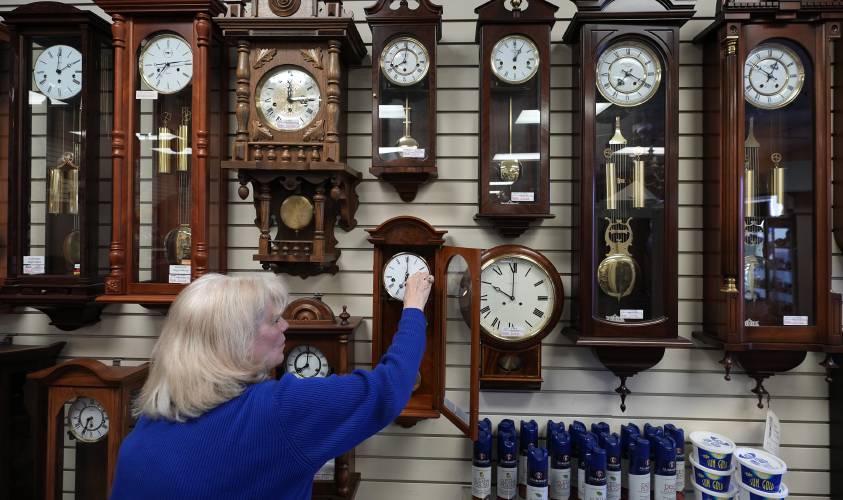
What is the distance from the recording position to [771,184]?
2115 millimetres

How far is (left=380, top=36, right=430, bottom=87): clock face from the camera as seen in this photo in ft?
6.82

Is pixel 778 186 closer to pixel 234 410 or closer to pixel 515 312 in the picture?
pixel 515 312

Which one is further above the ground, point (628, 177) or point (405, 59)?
point (405, 59)

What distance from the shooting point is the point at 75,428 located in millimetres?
2012

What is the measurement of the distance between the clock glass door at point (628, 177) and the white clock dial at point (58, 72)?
8.04ft

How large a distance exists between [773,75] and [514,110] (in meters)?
1.15

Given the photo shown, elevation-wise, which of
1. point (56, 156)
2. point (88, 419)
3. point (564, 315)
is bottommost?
point (88, 419)

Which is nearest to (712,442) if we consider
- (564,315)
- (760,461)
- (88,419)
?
(760,461)

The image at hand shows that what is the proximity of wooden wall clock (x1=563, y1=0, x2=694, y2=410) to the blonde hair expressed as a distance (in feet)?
4.59

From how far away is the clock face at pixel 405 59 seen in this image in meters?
2.08

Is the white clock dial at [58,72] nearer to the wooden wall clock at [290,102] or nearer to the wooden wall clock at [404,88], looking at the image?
the wooden wall clock at [290,102]

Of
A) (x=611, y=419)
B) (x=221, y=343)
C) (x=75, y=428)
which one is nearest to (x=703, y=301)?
(x=611, y=419)

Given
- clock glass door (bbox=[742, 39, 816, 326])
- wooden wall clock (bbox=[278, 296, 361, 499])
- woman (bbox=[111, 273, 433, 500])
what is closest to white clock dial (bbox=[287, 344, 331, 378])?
wooden wall clock (bbox=[278, 296, 361, 499])

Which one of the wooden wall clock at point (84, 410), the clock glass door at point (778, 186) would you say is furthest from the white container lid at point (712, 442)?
the wooden wall clock at point (84, 410)
